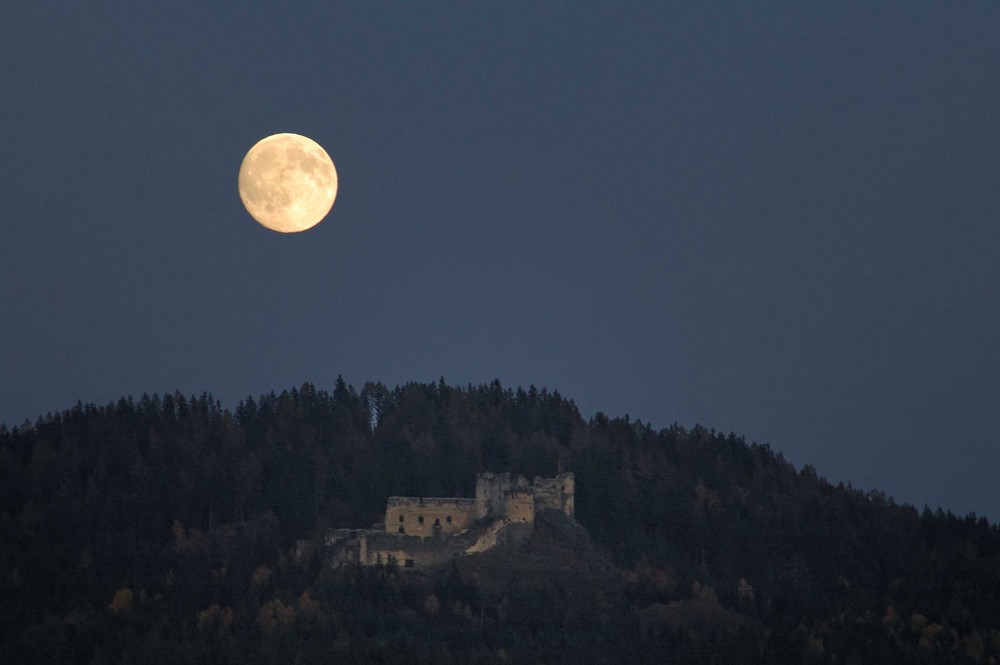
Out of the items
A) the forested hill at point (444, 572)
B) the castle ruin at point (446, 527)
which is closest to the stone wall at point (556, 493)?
the castle ruin at point (446, 527)

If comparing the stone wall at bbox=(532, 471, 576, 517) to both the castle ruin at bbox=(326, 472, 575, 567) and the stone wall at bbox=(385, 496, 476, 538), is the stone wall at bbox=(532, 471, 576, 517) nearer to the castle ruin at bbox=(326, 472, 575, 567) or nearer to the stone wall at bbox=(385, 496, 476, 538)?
the castle ruin at bbox=(326, 472, 575, 567)

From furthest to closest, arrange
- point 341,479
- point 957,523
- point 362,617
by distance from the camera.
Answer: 1. point 957,523
2. point 341,479
3. point 362,617

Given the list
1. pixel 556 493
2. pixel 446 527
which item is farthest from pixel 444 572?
pixel 556 493

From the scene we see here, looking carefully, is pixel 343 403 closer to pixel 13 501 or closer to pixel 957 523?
pixel 13 501

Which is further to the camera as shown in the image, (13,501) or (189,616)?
(13,501)

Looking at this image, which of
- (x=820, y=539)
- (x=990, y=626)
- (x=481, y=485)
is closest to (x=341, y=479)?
(x=481, y=485)

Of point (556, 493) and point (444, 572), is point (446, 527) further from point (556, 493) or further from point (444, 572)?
point (556, 493)

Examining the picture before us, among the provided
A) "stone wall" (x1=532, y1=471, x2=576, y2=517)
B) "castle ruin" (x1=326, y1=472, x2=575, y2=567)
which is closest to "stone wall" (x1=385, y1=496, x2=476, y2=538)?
"castle ruin" (x1=326, y1=472, x2=575, y2=567)
